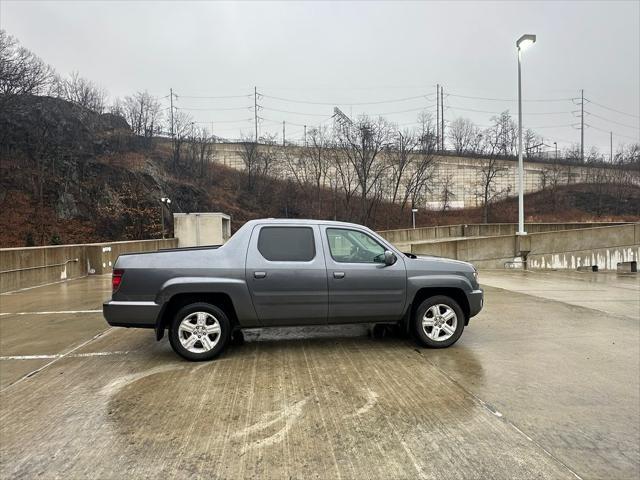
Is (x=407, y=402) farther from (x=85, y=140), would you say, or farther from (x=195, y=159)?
(x=195, y=159)

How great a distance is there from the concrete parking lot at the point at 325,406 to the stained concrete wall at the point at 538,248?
1173cm

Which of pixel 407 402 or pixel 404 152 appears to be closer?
pixel 407 402

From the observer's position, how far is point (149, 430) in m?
3.40

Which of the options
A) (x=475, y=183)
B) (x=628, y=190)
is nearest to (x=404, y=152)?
(x=475, y=183)

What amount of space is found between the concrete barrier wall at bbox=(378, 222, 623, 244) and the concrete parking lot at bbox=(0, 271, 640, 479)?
2462 centimetres

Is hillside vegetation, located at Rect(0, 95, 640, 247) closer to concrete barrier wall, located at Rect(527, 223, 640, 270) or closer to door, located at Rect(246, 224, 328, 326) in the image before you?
concrete barrier wall, located at Rect(527, 223, 640, 270)

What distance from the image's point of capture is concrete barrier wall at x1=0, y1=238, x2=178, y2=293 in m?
11.7

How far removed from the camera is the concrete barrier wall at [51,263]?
11672 mm

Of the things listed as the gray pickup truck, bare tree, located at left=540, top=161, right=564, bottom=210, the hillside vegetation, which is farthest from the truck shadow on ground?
bare tree, located at left=540, top=161, right=564, bottom=210

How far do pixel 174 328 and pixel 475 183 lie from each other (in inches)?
2258

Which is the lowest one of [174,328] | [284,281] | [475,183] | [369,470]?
[369,470]

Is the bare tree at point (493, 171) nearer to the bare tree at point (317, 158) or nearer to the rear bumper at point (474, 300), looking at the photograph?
the bare tree at point (317, 158)

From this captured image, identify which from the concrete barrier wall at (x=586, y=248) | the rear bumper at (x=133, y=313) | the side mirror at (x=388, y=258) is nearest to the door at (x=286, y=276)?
the side mirror at (x=388, y=258)

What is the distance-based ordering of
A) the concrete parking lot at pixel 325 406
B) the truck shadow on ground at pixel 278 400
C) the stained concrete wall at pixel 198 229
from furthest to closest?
the stained concrete wall at pixel 198 229, the truck shadow on ground at pixel 278 400, the concrete parking lot at pixel 325 406
